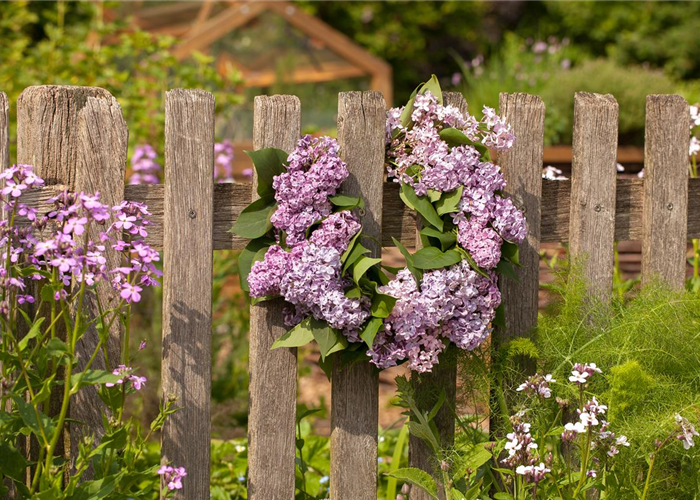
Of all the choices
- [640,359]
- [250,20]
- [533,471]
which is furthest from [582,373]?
[250,20]

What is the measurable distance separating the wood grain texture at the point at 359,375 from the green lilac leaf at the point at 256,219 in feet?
0.71

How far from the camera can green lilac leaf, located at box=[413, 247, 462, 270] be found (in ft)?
7.32

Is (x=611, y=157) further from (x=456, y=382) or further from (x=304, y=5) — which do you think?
(x=304, y=5)

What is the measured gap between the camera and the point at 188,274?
2289mm

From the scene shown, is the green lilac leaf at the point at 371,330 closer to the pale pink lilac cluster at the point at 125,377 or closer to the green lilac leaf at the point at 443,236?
the green lilac leaf at the point at 443,236

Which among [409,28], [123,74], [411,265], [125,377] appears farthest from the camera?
[409,28]

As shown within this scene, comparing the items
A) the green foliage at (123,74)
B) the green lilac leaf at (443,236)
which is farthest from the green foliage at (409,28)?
the green lilac leaf at (443,236)

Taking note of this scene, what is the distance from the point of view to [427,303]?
2.21 metres

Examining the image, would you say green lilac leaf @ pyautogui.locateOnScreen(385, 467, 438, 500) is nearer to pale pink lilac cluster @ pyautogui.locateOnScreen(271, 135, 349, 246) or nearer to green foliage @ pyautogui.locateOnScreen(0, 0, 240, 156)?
pale pink lilac cluster @ pyautogui.locateOnScreen(271, 135, 349, 246)

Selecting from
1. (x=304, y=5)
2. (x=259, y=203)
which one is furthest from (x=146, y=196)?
(x=304, y=5)

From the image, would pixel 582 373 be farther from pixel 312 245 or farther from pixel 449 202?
pixel 312 245

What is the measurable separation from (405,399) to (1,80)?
331cm

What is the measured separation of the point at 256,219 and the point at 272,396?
1.61ft

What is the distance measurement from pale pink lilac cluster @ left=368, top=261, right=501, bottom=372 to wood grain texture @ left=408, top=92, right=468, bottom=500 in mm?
145
